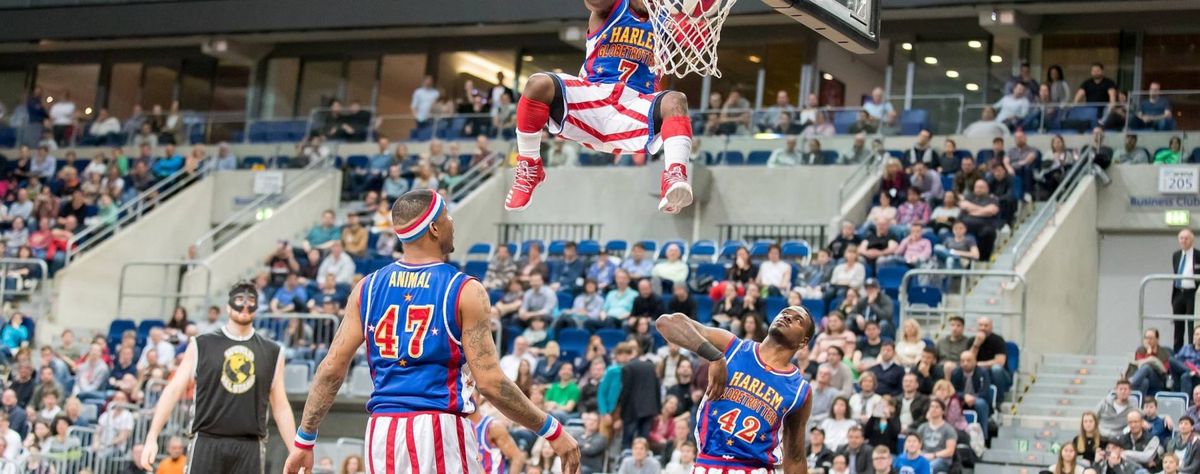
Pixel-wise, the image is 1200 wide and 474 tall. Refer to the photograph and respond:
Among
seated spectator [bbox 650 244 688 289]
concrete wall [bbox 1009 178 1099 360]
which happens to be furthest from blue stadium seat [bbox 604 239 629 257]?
concrete wall [bbox 1009 178 1099 360]

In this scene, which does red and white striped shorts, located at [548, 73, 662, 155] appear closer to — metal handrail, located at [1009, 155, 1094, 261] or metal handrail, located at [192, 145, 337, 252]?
metal handrail, located at [1009, 155, 1094, 261]

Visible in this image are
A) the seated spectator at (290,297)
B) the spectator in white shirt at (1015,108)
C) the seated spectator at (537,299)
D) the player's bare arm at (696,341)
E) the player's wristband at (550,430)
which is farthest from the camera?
the spectator in white shirt at (1015,108)

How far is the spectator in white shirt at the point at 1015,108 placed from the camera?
23453mm

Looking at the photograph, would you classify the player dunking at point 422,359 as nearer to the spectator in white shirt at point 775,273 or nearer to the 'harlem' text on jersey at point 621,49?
the 'harlem' text on jersey at point 621,49

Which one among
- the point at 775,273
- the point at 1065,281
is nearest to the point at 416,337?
the point at 775,273

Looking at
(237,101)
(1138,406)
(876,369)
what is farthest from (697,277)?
(237,101)

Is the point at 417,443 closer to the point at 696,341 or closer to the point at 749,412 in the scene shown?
the point at 696,341

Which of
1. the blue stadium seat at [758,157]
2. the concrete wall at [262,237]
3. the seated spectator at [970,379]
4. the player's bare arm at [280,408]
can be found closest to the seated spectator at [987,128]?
the blue stadium seat at [758,157]

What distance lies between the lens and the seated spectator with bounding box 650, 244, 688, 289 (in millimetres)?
20516

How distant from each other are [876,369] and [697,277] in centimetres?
455

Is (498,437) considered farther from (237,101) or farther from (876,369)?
(237,101)

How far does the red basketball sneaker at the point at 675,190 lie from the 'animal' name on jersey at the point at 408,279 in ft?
4.90

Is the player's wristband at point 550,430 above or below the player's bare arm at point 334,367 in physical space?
below

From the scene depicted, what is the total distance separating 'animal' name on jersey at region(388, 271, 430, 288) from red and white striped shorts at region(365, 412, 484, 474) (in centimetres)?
54
